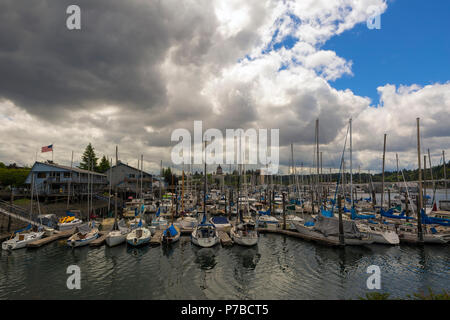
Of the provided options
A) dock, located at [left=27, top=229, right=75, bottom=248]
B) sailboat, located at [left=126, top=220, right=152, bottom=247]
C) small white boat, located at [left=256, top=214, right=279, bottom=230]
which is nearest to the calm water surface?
dock, located at [left=27, top=229, right=75, bottom=248]

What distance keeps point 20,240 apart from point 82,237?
22.4 feet

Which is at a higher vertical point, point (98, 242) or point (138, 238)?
point (138, 238)

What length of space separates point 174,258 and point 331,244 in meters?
19.7

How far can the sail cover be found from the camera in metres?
31.1

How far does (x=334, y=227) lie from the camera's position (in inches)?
1268

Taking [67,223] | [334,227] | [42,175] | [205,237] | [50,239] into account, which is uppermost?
[42,175]

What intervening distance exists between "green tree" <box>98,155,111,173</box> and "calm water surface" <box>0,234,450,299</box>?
72848 mm

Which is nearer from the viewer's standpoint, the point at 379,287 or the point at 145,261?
the point at 379,287

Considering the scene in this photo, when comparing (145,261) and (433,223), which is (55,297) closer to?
(145,261)

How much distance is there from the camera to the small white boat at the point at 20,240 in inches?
1115

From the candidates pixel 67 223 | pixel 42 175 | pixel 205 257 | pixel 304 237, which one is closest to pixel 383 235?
pixel 304 237

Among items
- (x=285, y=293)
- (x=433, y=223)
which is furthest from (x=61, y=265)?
(x=433, y=223)

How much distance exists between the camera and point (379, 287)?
19.4 meters

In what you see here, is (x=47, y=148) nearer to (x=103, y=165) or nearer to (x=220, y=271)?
(x=220, y=271)
